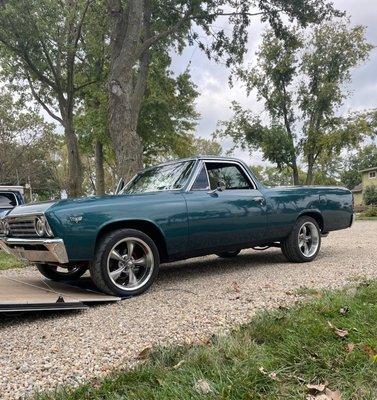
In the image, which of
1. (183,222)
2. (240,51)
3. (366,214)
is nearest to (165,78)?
(240,51)

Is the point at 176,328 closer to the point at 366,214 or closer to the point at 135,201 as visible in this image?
the point at 135,201

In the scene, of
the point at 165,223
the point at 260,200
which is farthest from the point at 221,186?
the point at 165,223

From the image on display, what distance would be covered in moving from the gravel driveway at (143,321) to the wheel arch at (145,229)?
0.49 metres

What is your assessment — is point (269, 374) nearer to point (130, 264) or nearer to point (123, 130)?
point (130, 264)

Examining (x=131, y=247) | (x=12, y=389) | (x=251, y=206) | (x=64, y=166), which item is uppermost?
(x=64, y=166)

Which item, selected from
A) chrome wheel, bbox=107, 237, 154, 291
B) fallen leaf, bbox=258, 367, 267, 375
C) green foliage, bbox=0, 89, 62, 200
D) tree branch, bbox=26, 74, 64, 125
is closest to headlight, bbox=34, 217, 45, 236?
chrome wheel, bbox=107, 237, 154, 291

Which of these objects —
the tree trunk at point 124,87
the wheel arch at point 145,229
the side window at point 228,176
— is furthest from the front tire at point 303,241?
the tree trunk at point 124,87

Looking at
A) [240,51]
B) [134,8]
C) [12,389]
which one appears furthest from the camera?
[240,51]

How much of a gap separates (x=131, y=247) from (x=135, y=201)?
1.79 feet

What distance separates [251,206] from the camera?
604 centimetres

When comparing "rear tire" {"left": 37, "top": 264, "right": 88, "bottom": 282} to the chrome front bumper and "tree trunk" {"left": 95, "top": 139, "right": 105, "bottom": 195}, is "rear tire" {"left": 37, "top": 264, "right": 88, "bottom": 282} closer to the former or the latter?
the chrome front bumper

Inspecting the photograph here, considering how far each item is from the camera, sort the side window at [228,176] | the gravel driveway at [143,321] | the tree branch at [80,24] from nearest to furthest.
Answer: the gravel driveway at [143,321], the side window at [228,176], the tree branch at [80,24]

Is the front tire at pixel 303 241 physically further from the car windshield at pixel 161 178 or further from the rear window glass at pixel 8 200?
the rear window glass at pixel 8 200

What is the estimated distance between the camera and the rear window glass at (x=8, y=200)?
10.4m
